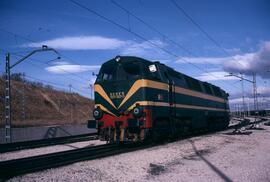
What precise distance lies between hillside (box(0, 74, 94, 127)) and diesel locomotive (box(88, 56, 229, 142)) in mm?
25891

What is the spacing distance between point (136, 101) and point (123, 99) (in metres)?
0.69

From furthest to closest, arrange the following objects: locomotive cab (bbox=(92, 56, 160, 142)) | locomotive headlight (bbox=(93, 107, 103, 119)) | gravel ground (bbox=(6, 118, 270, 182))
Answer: locomotive headlight (bbox=(93, 107, 103, 119))
locomotive cab (bbox=(92, 56, 160, 142))
gravel ground (bbox=(6, 118, 270, 182))

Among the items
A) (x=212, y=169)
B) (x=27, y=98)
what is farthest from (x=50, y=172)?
(x=27, y=98)

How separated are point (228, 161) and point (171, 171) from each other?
109 inches

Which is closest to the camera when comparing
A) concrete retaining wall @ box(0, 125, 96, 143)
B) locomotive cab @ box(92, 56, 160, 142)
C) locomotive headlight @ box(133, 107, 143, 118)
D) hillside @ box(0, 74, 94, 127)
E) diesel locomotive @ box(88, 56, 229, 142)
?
locomotive headlight @ box(133, 107, 143, 118)

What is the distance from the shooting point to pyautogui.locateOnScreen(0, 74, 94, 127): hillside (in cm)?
4390

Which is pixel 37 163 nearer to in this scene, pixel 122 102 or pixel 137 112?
pixel 137 112

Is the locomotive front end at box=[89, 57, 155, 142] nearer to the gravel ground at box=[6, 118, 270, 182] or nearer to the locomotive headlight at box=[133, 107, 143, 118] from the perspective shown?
the locomotive headlight at box=[133, 107, 143, 118]

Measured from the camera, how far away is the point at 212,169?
951 centimetres

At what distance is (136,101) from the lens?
14148mm

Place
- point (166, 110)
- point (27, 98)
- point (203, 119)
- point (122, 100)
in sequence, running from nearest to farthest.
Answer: point (122, 100) → point (166, 110) → point (203, 119) → point (27, 98)

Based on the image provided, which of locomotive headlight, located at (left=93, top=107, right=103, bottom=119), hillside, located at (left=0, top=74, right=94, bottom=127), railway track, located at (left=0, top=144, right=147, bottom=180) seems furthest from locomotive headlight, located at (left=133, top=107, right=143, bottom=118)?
hillside, located at (left=0, top=74, right=94, bottom=127)

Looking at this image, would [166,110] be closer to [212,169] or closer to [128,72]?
[128,72]

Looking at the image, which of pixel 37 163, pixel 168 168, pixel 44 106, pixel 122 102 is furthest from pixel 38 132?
pixel 44 106
